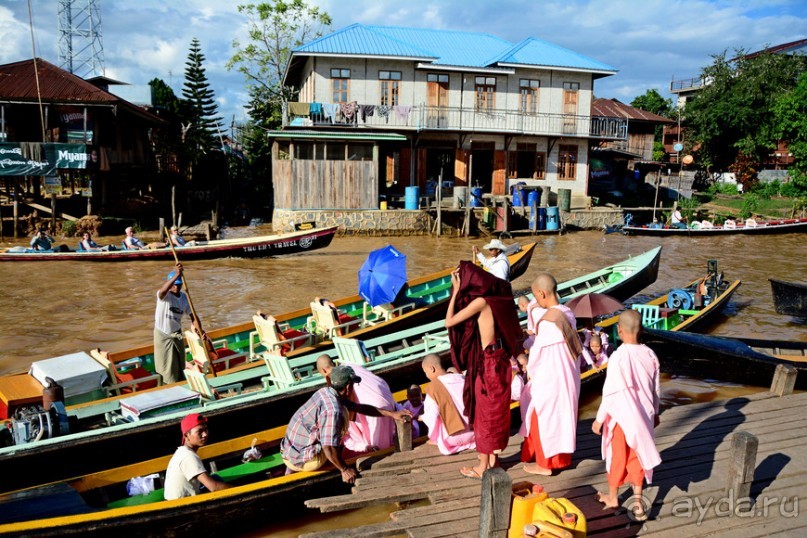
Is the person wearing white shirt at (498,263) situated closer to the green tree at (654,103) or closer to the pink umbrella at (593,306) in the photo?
the pink umbrella at (593,306)

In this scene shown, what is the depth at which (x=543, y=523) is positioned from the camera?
12.6ft

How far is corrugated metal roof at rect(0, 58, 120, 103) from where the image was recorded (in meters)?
24.0

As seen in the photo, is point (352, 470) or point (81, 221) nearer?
point (352, 470)

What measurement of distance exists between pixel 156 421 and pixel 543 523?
4.13 metres

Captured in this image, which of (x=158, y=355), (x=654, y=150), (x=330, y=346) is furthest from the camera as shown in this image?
(x=654, y=150)

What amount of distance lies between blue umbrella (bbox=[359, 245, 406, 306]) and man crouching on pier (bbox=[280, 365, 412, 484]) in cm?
455

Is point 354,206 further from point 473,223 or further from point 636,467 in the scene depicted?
point 636,467

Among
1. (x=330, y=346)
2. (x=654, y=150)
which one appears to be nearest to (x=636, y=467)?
(x=330, y=346)

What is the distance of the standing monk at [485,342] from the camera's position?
4633mm

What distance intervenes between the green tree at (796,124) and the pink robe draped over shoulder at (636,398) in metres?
35.8

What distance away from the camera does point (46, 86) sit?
24672mm

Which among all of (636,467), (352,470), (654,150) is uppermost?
(654,150)

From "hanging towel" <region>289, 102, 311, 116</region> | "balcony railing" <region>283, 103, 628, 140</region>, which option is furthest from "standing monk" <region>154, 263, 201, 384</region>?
"balcony railing" <region>283, 103, 628, 140</region>

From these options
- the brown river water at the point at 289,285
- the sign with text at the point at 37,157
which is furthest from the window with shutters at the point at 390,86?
Result: the sign with text at the point at 37,157
